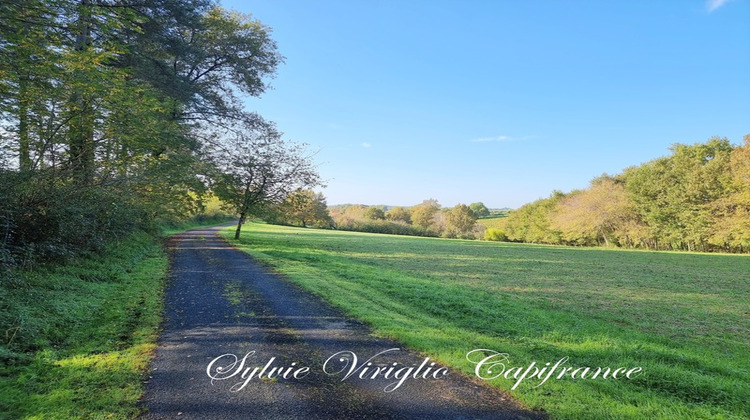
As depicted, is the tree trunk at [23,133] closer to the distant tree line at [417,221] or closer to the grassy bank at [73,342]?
the grassy bank at [73,342]

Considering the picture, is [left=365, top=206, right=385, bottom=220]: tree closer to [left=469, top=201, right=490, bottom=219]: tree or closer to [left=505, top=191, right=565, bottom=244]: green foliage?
[left=505, top=191, right=565, bottom=244]: green foliage

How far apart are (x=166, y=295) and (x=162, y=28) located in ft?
40.4

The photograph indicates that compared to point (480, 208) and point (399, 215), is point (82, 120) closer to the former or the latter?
point (399, 215)

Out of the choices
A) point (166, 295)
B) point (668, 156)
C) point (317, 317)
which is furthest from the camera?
point (668, 156)

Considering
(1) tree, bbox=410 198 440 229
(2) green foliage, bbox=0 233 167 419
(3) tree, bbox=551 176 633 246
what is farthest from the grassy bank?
(1) tree, bbox=410 198 440 229

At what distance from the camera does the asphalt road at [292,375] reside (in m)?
3.11

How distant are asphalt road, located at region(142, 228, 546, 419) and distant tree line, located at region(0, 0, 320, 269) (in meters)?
3.97

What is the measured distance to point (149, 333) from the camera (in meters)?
4.90

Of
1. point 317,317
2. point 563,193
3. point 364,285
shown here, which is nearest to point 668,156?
point 563,193

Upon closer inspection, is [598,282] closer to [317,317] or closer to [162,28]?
[317,317]

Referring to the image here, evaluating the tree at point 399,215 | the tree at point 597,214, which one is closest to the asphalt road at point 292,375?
the tree at point 597,214

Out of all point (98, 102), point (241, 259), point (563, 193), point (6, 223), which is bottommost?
point (241, 259)

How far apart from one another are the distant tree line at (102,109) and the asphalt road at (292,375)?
13.0ft

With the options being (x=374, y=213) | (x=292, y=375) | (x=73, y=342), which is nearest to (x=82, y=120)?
(x=73, y=342)
